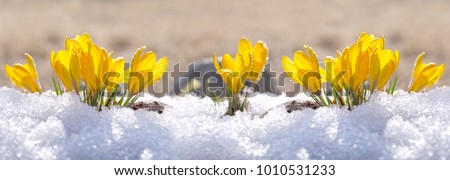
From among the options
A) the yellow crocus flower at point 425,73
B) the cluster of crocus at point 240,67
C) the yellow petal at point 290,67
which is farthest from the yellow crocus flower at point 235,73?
the yellow crocus flower at point 425,73

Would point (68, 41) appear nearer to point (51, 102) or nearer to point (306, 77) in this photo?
point (51, 102)

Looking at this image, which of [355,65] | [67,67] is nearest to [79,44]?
[67,67]

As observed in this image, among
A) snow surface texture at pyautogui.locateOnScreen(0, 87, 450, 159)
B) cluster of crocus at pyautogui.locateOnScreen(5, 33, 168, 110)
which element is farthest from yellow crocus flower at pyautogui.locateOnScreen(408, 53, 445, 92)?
cluster of crocus at pyautogui.locateOnScreen(5, 33, 168, 110)


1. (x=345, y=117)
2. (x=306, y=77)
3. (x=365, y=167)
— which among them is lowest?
(x=365, y=167)

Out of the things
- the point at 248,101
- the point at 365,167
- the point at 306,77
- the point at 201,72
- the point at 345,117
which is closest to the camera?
the point at 365,167

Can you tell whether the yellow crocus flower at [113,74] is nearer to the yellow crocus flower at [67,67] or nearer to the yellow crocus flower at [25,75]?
the yellow crocus flower at [67,67]

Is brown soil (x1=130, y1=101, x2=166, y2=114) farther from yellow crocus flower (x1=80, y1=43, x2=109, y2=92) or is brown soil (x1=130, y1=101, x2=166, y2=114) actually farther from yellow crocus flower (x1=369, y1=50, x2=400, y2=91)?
yellow crocus flower (x1=369, y1=50, x2=400, y2=91)

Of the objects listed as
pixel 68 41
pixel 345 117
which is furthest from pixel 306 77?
pixel 68 41
